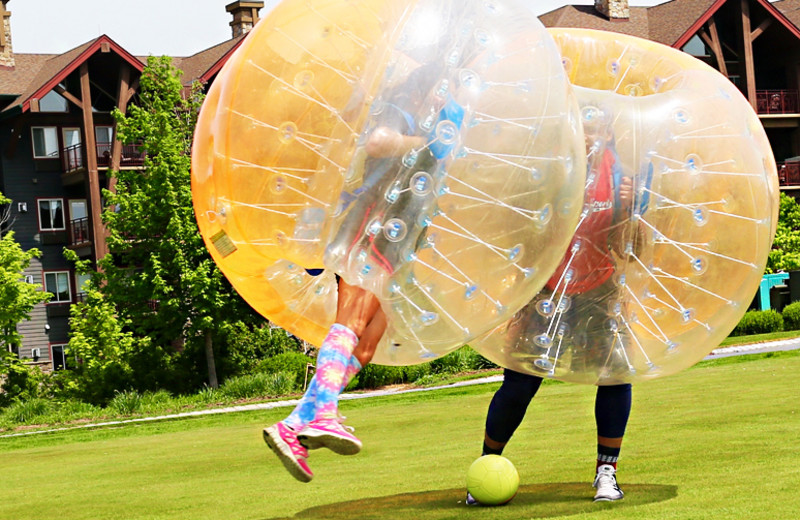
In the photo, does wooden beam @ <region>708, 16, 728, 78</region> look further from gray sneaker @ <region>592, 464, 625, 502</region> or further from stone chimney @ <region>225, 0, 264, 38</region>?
gray sneaker @ <region>592, 464, 625, 502</region>

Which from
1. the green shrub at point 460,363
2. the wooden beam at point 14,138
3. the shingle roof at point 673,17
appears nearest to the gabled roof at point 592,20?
the shingle roof at point 673,17

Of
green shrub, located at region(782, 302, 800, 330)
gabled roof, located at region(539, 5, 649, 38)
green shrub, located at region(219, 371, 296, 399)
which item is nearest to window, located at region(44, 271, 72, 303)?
green shrub, located at region(219, 371, 296, 399)

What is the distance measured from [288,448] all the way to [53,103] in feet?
123

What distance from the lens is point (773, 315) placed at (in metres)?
31.0

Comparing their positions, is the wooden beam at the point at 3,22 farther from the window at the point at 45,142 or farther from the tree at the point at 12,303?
the tree at the point at 12,303

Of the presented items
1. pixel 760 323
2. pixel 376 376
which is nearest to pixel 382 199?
pixel 376 376

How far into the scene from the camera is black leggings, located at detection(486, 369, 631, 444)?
6430 mm

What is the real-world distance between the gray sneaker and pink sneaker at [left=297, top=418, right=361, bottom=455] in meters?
1.80

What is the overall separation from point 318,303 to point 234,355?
26.1 meters

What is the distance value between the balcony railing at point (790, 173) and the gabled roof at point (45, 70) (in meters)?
24.3

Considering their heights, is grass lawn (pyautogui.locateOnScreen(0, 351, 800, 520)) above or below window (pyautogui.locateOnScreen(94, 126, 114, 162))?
below

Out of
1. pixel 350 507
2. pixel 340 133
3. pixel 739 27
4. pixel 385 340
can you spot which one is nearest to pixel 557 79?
pixel 340 133

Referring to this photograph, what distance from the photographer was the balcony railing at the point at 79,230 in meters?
39.6

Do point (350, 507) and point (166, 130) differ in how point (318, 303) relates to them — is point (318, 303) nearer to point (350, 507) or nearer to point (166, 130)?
point (350, 507)
